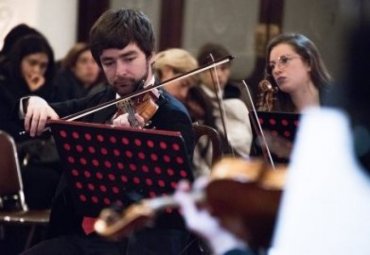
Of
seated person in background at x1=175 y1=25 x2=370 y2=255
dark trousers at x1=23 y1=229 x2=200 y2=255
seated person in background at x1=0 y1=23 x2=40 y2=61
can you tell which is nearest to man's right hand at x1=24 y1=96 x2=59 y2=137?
dark trousers at x1=23 y1=229 x2=200 y2=255

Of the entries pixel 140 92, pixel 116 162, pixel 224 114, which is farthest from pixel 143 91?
pixel 224 114

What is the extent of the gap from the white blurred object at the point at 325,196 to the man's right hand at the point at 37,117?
105 centimetres

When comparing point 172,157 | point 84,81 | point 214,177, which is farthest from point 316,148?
point 84,81

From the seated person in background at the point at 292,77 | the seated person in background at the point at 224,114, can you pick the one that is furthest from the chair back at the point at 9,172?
the seated person in background at the point at 292,77

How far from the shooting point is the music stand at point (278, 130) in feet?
6.41

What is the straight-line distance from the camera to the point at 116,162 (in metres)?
1.85

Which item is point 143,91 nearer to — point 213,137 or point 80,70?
point 213,137

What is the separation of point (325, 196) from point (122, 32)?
1.11 metres

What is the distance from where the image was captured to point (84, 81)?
4328 mm

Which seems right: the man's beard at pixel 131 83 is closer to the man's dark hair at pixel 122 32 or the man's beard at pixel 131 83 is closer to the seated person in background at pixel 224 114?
the man's dark hair at pixel 122 32

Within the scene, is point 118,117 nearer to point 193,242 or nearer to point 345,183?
point 193,242

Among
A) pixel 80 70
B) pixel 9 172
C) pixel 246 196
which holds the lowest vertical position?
pixel 9 172

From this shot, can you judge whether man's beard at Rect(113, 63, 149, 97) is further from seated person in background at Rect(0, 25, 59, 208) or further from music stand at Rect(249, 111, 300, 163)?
seated person in background at Rect(0, 25, 59, 208)

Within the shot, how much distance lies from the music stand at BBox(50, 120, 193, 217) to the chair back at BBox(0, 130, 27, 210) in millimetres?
1021
